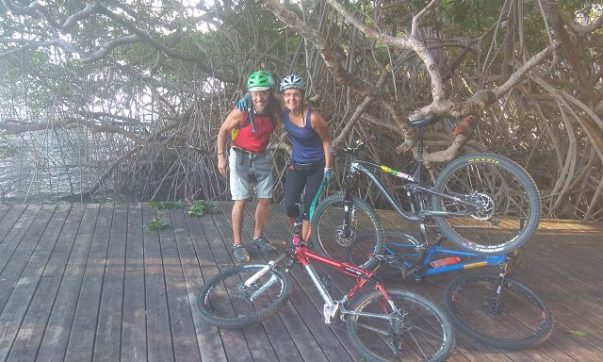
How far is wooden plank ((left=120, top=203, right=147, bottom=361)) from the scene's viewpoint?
2321mm

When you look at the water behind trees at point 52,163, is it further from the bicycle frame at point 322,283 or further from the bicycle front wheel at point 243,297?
the bicycle frame at point 322,283

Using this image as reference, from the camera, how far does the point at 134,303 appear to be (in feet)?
9.08

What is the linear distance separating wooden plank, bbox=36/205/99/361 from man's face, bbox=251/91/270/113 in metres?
1.49

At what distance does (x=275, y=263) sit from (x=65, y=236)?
200 centimetres

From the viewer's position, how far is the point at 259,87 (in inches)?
124

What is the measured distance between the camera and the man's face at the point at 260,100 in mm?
3205

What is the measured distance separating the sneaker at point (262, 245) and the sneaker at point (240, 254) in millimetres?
194

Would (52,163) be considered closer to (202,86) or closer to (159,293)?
(202,86)

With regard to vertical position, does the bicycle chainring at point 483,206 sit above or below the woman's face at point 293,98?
below

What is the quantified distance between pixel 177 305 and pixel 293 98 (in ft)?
4.46

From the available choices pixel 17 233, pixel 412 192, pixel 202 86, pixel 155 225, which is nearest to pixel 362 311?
pixel 412 192

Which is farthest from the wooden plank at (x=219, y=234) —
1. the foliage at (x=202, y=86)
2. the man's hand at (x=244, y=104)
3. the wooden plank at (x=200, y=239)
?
the foliage at (x=202, y=86)

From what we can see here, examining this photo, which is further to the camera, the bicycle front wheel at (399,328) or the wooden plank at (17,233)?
the wooden plank at (17,233)

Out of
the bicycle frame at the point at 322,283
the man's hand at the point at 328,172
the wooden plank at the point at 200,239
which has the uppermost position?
the man's hand at the point at 328,172
